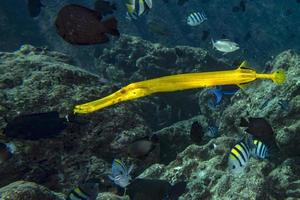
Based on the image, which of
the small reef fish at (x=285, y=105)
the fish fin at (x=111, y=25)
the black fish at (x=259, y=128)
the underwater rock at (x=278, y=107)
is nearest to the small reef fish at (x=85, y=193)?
the fish fin at (x=111, y=25)

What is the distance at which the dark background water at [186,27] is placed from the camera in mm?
21375

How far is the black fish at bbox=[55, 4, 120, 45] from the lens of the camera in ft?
15.6

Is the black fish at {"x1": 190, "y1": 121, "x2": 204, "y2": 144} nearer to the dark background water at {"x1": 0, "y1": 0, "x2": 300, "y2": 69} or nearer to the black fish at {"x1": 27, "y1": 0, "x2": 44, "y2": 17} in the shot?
the black fish at {"x1": 27, "y1": 0, "x2": 44, "y2": 17}

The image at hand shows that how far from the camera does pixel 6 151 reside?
19.6 feet

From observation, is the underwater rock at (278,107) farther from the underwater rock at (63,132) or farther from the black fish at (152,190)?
the underwater rock at (63,132)

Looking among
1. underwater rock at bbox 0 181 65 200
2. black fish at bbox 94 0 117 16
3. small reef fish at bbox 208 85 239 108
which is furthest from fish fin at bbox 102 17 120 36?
black fish at bbox 94 0 117 16

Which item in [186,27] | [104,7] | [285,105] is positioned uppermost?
[186,27]

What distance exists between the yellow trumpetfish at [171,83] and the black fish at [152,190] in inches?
96.2

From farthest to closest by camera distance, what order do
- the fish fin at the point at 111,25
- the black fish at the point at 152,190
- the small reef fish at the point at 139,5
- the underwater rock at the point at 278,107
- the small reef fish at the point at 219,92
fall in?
the small reef fish at the point at 219,92
the small reef fish at the point at 139,5
the underwater rock at the point at 278,107
the black fish at the point at 152,190
the fish fin at the point at 111,25

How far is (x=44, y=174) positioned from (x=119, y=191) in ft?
4.73

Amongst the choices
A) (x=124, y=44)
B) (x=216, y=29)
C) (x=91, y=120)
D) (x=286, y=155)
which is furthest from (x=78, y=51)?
(x=286, y=155)

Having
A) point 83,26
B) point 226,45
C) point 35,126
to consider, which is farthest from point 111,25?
point 226,45

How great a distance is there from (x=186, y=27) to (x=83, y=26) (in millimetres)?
21650

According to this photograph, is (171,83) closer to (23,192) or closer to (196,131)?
(23,192)
